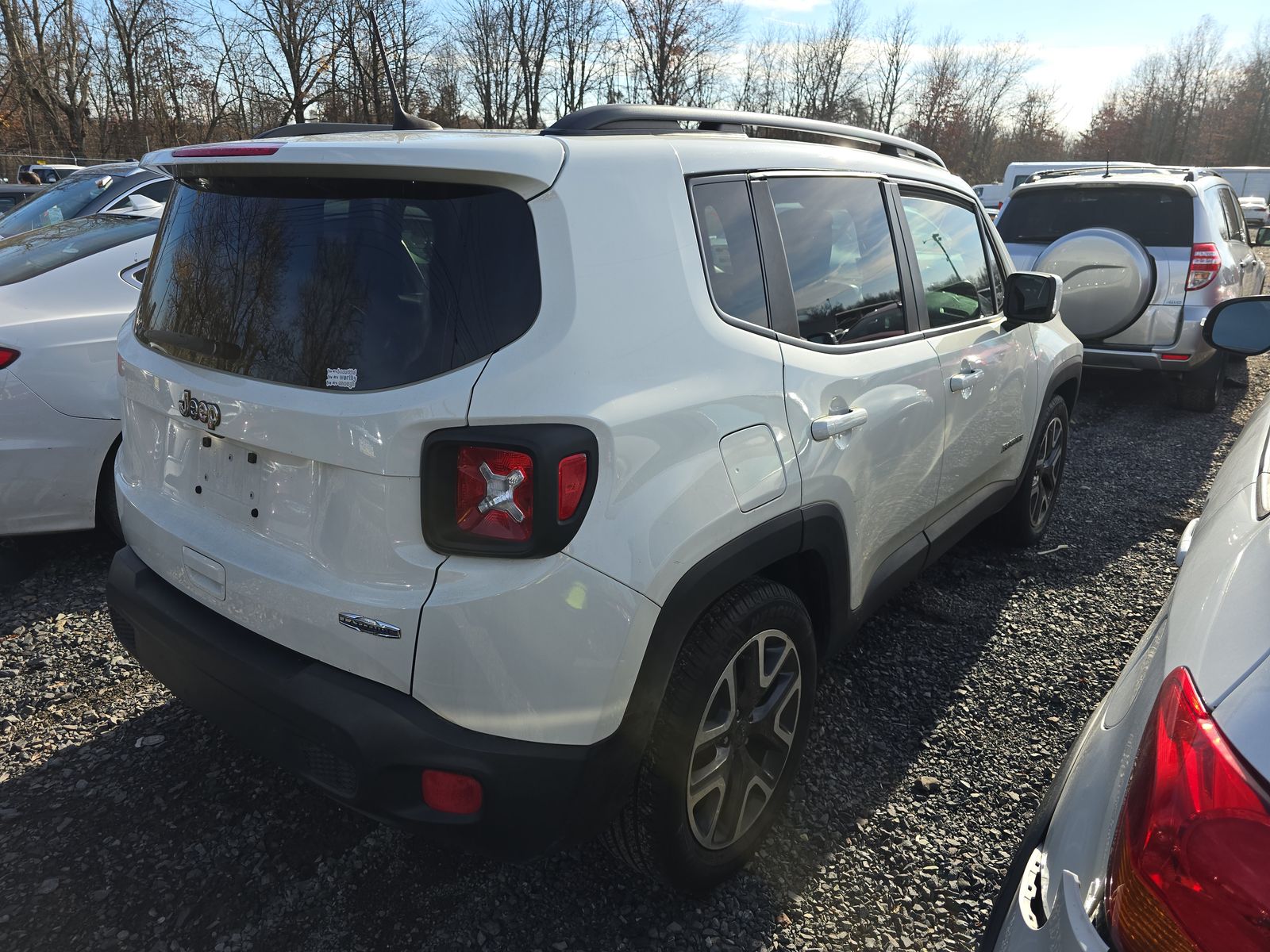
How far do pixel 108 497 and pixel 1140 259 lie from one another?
652 cm

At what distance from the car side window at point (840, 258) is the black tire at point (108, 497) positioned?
3032 millimetres

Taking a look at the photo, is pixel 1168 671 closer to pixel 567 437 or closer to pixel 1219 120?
pixel 567 437

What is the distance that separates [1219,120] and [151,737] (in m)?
78.5

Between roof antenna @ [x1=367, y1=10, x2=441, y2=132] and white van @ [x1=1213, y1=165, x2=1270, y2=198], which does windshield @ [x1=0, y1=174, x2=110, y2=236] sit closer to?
roof antenna @ [x1=367, y1=10, x2=441, y2=132]

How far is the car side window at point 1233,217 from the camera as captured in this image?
795 centimetres

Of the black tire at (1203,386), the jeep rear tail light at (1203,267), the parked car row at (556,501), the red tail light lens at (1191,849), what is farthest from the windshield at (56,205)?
the black tire at (1203,386)

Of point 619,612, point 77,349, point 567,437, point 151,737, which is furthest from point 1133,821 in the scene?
point 77,349

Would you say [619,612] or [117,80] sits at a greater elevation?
[117,80]

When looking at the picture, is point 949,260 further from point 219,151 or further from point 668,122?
point 219,151

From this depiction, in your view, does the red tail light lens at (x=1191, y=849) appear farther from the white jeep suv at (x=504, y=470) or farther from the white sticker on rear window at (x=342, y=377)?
the white sticker on rear window at (x=342, y=377)

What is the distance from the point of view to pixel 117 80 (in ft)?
113

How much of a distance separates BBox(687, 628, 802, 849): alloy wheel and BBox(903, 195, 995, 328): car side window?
147cm

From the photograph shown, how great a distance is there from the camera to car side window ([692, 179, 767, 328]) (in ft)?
6.65

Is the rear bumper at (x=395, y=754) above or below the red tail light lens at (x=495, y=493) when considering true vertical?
below
